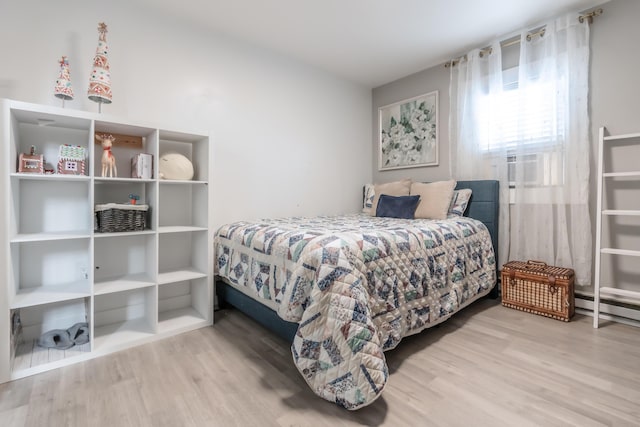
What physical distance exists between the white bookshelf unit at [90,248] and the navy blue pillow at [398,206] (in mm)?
1663

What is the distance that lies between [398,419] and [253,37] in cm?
295

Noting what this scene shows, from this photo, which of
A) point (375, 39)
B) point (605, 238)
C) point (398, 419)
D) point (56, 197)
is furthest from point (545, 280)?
point (56, 197)

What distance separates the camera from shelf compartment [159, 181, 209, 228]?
227 cm

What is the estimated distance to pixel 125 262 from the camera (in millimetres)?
2150

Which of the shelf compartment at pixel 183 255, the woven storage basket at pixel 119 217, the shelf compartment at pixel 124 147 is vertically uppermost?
the shelf compartment at pixel 124 147

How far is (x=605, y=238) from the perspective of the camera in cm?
230

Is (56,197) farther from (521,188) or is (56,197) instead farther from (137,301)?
(521,188)

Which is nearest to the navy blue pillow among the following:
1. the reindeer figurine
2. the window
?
the window

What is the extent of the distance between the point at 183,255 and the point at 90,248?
0.75m

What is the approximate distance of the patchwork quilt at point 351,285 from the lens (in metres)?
1.27

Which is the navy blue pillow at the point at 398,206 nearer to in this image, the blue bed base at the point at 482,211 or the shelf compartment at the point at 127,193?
the blue bed base at the point at 482,211

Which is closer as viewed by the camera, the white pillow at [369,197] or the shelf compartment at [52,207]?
the shelf compartment at [52,207]

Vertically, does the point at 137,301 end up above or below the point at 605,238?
below

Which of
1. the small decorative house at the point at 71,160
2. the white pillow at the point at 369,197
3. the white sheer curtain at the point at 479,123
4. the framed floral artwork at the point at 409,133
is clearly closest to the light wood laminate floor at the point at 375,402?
the small decorative house at the point at 71,160
